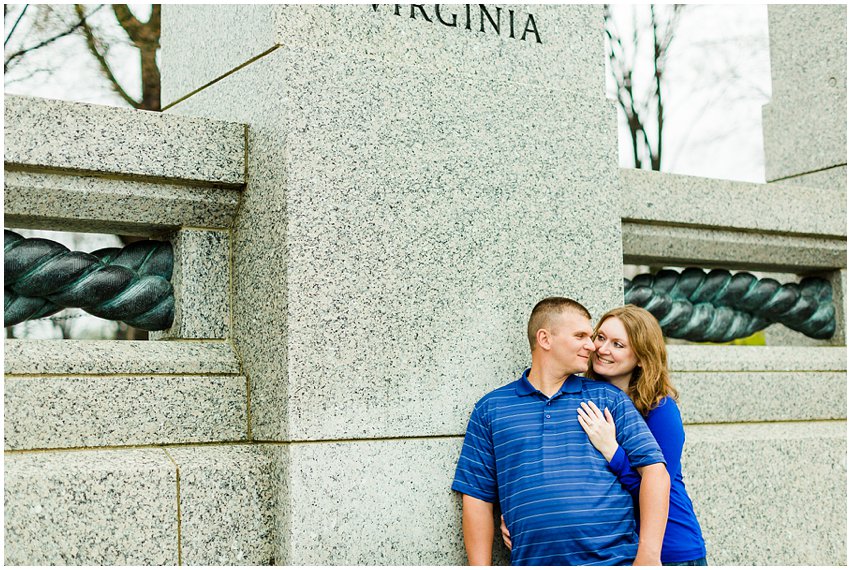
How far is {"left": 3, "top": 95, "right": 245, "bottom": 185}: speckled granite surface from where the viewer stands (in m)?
3.80

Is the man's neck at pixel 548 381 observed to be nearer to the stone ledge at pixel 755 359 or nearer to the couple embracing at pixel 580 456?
the couple embracing at pixel 580 456

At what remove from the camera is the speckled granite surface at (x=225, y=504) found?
384 centimetres

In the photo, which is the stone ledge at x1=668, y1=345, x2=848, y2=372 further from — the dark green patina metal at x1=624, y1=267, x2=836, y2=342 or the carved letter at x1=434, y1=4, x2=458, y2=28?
the carved letter at x1=434, y1=4, x2=458, y2=28

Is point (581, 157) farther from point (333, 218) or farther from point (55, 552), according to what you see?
point (55, 552)

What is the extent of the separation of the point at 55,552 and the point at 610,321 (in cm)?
233

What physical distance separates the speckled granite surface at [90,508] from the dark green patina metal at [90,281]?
61cm

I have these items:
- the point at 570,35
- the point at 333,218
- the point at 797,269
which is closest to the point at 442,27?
the point at 570,35

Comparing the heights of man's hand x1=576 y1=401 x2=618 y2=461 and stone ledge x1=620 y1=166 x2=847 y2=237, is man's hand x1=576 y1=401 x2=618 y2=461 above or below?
below

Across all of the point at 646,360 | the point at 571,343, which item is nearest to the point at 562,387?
the point at 571,343

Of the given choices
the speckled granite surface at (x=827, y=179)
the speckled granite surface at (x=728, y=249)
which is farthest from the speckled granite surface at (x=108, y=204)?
the speckled granite surface at (x=827, y=179)

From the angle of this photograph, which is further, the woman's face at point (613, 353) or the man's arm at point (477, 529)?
the woman's face at point (613, 353)

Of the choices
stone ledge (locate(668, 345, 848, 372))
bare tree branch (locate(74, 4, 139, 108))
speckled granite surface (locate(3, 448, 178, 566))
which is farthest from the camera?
bare tree branch (locate(74, 4, 139, 108))

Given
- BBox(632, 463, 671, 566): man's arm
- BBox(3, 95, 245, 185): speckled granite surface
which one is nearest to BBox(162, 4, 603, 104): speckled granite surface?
BBox(3, 95, 245, 185): speckled granite surface

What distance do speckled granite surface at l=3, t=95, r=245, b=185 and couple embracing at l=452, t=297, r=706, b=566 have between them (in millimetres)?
1462
